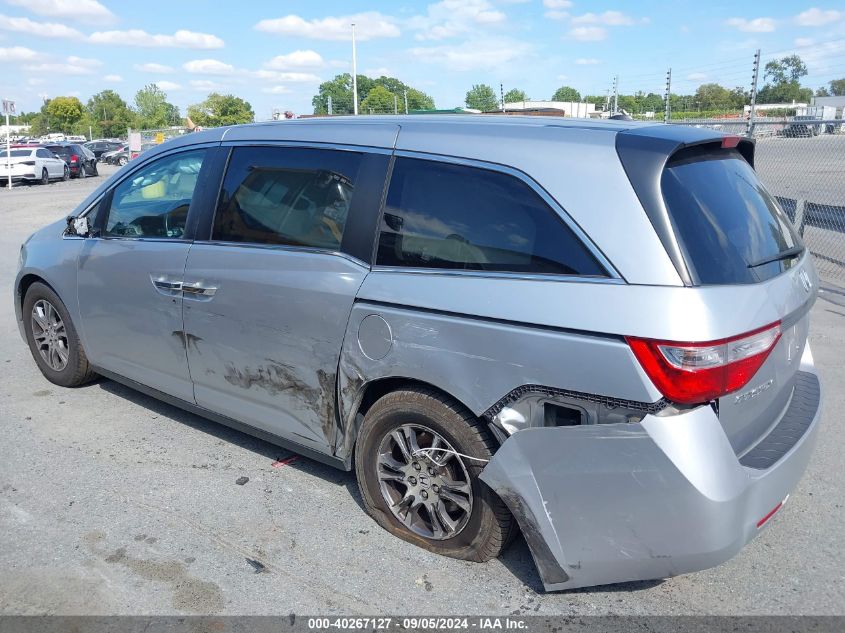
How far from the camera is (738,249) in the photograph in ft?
9.17

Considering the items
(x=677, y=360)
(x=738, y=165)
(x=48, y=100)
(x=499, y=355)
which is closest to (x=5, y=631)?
(x=499, y=355)

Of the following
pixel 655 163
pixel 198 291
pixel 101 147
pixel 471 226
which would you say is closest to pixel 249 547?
pixel 198 291

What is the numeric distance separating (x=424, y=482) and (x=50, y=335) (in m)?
3.49

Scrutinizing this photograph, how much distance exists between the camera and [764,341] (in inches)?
106

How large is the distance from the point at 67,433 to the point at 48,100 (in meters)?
126

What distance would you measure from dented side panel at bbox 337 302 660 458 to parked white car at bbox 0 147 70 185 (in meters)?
29.3

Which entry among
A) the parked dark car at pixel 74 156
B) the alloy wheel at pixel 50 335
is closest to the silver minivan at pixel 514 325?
the alloy wheel at pixel 50 335

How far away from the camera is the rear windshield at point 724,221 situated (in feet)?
8.65

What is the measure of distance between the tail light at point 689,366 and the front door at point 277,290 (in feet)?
4.53

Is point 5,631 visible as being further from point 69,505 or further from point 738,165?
point 738,165

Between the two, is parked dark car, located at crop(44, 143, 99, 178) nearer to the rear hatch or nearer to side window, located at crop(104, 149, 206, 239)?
side window, located at crop(104, 149, 206, 239)

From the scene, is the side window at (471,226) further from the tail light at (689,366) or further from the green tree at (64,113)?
the green tree at (64,113)

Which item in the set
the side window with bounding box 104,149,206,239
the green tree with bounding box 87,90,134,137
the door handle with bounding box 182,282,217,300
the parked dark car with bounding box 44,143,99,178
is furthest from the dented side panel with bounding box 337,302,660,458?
the green tree with bounding box 87,90,134,137

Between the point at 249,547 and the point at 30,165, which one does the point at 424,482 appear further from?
the point at 30,165
